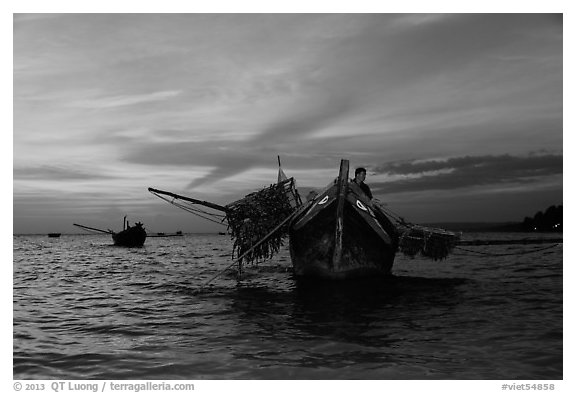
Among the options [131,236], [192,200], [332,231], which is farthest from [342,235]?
[131,236]

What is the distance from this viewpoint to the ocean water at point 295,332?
733 centimetres

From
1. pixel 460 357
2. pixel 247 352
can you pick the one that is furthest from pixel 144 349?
pixel 460 357

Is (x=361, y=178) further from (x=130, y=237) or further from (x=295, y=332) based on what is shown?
(x=130, y=237)

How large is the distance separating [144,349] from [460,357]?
590 centimetres

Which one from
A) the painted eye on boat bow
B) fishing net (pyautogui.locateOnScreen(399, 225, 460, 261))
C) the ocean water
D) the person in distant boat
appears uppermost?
the person in distant boat

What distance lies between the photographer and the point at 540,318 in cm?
1111

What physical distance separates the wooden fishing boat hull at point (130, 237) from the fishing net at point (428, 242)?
6070cm

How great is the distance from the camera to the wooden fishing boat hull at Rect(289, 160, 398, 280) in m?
16.2

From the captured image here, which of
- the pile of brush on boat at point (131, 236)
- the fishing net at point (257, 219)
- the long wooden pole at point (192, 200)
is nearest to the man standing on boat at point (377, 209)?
the fishing net at point (257, 219)

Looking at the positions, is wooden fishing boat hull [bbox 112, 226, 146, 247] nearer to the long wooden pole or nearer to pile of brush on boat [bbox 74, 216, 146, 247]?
pile of brush on boat [bbox 74, 216, 146, 247]

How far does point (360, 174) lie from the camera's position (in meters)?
18.8

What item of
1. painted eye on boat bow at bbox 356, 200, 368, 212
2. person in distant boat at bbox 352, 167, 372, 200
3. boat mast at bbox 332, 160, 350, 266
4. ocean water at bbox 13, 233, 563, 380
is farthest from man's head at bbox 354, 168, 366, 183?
ocean water at bbox 13, 233, 563, 380

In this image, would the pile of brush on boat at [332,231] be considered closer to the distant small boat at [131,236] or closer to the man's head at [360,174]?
the man's head at [360,174]
